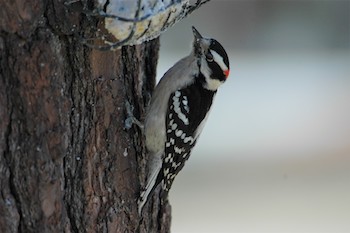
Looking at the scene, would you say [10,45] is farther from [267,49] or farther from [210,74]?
[267,49]

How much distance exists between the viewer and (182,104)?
372 centimetres

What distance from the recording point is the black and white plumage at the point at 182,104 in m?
3.57

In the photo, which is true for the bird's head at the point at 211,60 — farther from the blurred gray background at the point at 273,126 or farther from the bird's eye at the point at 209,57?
the blurred gray background at the point at 273,126

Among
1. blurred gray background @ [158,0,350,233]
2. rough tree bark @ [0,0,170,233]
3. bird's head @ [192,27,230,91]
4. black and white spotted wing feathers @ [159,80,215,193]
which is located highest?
blurred gray background @ [158,0,350,233]

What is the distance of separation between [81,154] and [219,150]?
535cm

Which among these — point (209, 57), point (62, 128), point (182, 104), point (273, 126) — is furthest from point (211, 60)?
point (273, 126)

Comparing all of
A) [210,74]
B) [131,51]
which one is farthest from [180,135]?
[131,51]

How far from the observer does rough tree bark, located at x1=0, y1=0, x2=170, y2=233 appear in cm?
261

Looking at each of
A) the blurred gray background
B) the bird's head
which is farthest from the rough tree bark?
the blurred gray background

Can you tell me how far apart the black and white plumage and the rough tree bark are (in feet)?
1.11

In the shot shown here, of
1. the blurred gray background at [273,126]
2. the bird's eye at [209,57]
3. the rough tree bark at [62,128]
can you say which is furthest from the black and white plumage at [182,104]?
the blurred gray background at [273,126]

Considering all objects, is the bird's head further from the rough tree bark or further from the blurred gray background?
the blurred gray background

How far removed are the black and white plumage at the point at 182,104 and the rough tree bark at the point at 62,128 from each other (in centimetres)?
34

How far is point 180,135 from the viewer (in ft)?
12.1
